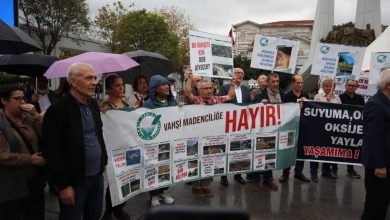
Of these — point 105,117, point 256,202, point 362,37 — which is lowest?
point 256,202

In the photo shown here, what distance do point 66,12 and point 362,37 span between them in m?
26.2

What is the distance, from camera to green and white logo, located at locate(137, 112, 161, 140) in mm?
4359

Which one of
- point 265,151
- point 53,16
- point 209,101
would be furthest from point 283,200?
point 53,16

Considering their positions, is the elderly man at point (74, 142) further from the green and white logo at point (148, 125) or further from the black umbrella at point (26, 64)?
the black umbrella at point (26, 64)

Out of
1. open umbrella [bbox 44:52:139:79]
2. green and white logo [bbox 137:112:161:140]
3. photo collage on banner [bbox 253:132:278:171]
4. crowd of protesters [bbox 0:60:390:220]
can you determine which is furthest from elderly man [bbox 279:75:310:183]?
open umbrella [bbox 44:52:139:79]

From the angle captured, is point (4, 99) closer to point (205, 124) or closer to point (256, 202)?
point (205, 124)

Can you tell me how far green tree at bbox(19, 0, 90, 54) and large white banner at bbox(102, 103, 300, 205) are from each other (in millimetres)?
25501

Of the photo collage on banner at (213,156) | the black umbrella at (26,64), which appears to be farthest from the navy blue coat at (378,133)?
the black umbrella at (26,64)

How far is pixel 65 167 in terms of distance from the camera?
2.95 m

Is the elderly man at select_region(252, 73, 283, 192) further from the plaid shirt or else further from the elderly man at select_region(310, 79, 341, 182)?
the elderly man at select_region(310, 79, 341, 182)

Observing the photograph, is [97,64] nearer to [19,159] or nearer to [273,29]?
[19,159]

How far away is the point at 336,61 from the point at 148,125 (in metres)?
4.25

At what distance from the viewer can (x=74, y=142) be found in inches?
115

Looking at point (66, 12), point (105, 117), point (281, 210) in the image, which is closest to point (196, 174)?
point (281, 210)
